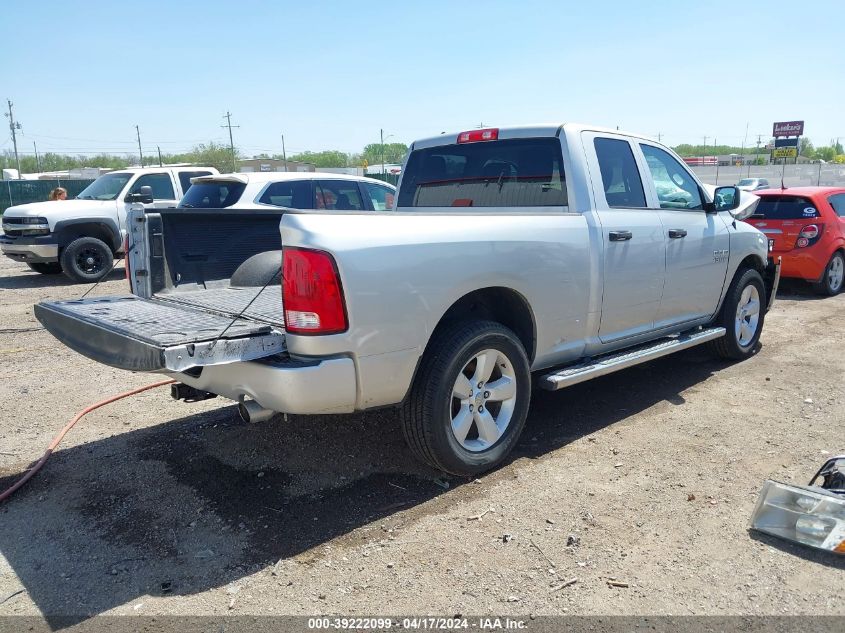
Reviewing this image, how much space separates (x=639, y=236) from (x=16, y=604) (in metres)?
4.14

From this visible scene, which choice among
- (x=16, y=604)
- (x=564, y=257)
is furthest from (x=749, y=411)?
(x=16, y=604)

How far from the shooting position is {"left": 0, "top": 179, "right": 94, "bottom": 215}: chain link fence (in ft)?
111

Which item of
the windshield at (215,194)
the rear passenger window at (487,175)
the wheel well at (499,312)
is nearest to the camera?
the wheel well at (499,312)

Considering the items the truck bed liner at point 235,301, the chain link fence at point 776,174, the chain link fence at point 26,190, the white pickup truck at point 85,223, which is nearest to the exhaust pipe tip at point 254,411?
the truck bed liner at point 235,301

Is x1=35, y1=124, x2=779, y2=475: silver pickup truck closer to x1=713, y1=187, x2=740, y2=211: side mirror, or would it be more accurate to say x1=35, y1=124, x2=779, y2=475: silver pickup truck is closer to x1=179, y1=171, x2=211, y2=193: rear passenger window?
x1=713, y1=187, x2=740, y2=211: side mirror

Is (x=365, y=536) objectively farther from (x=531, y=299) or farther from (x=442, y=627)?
(x=531, y=299)

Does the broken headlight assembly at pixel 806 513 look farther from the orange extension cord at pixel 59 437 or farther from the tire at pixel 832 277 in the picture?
the tire at pixel 832 277

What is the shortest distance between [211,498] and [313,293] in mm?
1438

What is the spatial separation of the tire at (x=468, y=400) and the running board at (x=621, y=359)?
24 cm

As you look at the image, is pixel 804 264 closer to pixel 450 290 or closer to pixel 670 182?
pixel 670 182

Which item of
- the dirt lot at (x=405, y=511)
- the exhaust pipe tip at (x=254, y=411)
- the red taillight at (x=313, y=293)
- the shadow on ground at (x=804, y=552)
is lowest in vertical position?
the shadow on ground at (x=804, y=552)

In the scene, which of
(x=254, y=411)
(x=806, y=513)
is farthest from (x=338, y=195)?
(x=806, y=513)

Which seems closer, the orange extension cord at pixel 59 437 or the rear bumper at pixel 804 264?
the orange extension cord at pixel 59 437

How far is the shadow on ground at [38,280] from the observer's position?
12.0m
